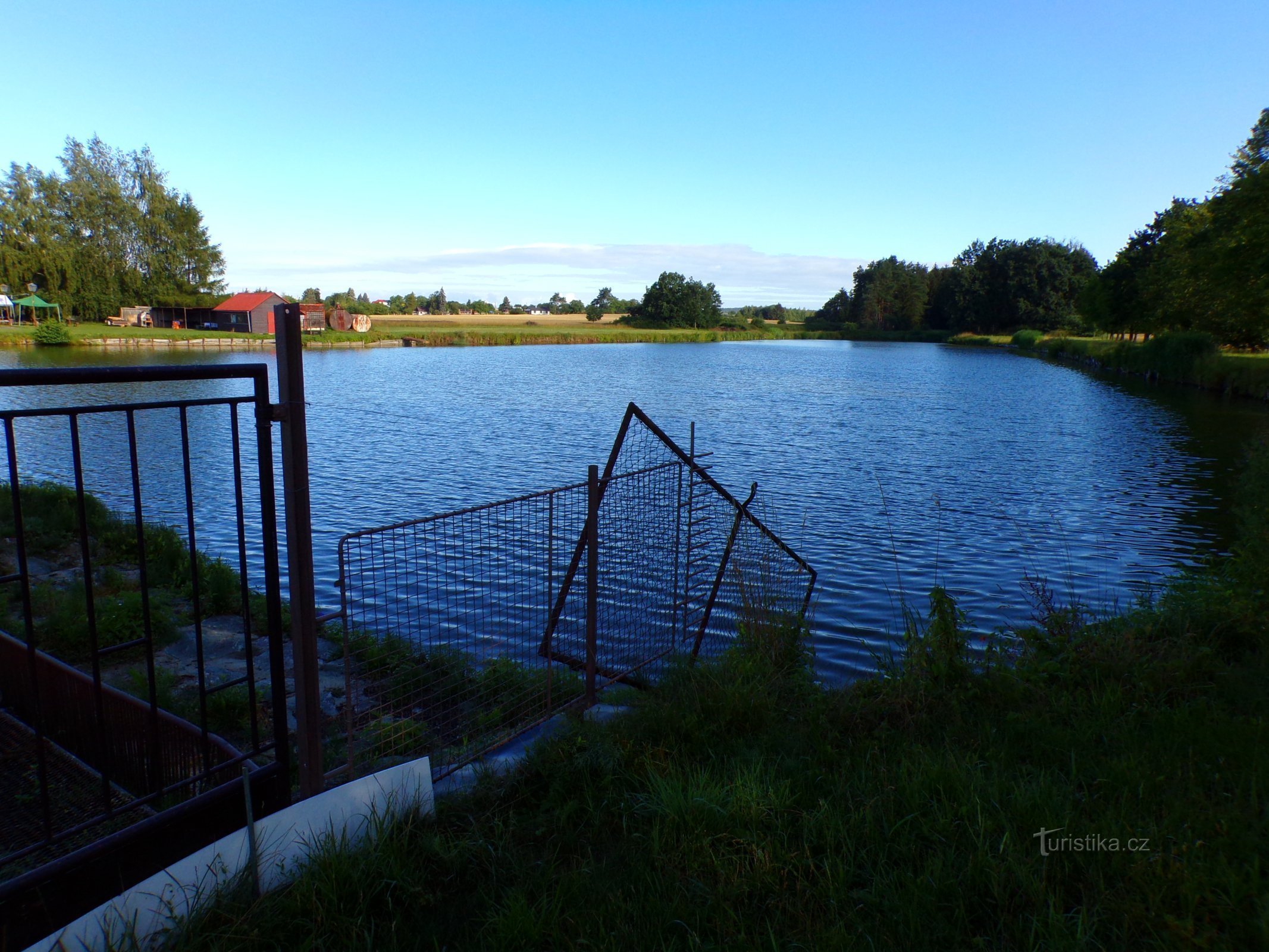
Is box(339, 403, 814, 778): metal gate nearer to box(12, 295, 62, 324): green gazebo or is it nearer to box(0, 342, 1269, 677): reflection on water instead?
box(0, 342, 1269, 677): reflection on water

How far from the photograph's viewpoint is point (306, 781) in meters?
3.52

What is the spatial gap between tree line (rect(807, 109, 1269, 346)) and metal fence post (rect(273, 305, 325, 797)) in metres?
35.2

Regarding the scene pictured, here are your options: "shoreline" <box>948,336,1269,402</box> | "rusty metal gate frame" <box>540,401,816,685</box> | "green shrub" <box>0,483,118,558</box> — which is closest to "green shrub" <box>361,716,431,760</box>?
"rusty metal gate frame" <box>540,401,816,685</box>

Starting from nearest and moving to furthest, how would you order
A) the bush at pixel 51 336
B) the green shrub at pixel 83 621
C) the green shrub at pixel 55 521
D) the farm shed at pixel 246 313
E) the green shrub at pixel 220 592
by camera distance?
the green shrub at pixel 83 621 < the green shrub at pixel 220 592 < the green shrub at pixel 55 521 < the bush at pixel 51 336 < the farm shed at pixel 246 313

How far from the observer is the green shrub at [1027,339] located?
84.8m

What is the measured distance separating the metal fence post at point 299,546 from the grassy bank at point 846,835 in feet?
1.67

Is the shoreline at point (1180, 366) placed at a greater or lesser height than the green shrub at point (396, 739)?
greater

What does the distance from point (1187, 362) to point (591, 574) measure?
155 feet

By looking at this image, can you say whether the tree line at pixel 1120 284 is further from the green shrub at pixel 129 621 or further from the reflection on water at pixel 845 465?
the green shrub at pixel 129 621

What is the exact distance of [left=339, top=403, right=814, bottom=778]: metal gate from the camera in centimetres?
502

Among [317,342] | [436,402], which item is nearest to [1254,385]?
[436,402]

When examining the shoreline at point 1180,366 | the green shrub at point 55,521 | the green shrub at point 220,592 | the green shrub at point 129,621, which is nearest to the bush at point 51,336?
the green shrub at point 55,521

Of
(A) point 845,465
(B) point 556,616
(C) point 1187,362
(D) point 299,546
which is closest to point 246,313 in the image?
(A) point 845,465

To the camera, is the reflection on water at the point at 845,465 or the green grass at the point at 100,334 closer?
the reflection on water at the point at 845,465
